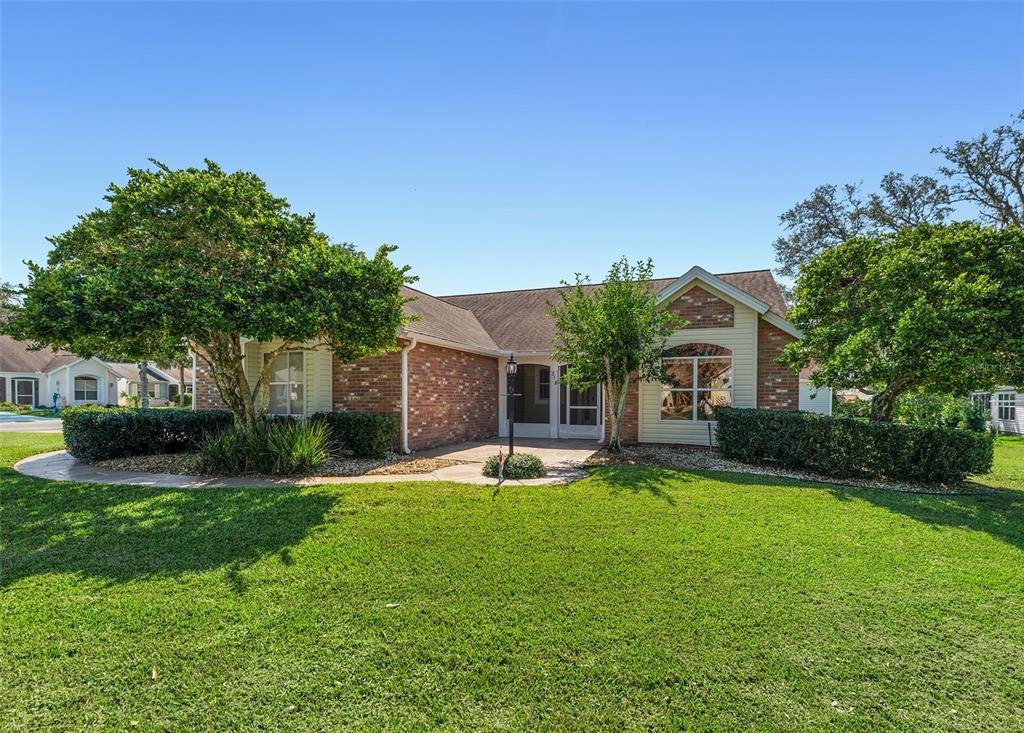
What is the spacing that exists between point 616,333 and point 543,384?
17.5 ft

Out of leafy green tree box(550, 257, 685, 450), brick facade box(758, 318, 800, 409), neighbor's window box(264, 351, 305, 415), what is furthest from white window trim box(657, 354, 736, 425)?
neighbor's window box(264, 351, 305, 415)

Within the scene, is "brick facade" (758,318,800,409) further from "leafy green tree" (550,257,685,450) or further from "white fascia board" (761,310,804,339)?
"leafy green tree" (550,257,685,450)

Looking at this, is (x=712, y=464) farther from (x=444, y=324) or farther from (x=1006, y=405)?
(x=1006, y=405)

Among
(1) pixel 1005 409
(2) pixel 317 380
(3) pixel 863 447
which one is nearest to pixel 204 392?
(2) pixel 317 380

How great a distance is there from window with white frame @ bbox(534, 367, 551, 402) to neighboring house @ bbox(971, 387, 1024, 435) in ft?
64.7

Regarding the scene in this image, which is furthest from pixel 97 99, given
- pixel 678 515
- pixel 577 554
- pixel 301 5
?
pixel 678 515

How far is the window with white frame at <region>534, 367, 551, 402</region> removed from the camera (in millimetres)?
15445

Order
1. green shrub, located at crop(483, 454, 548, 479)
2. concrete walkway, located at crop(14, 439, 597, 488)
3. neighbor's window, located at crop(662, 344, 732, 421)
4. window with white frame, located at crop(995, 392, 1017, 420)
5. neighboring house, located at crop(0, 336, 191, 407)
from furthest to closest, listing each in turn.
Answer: neighboring house, located at crop(0, 336, 191, 407) → window with white frame, located at crop(995, 392, 1017, 420) → neighbor's window, located at crop(662, 344, 732, 421) → green shrub, located at crop(483, 454, 548, 479) → concrete walkway, located at crop(14, 439, 597, 488)

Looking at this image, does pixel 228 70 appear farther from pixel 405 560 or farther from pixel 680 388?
pixel 680 388

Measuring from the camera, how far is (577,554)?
16.1 ft

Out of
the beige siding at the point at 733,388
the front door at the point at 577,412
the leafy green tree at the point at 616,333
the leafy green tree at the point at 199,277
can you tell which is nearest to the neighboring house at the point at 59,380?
the leafy green tree at the point at 199,277

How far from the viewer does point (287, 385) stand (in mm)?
12555

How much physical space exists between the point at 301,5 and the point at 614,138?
→ 20.4ft

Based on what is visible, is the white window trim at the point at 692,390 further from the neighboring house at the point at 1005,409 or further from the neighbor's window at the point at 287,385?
the neighboring house at the point at 1005,409
